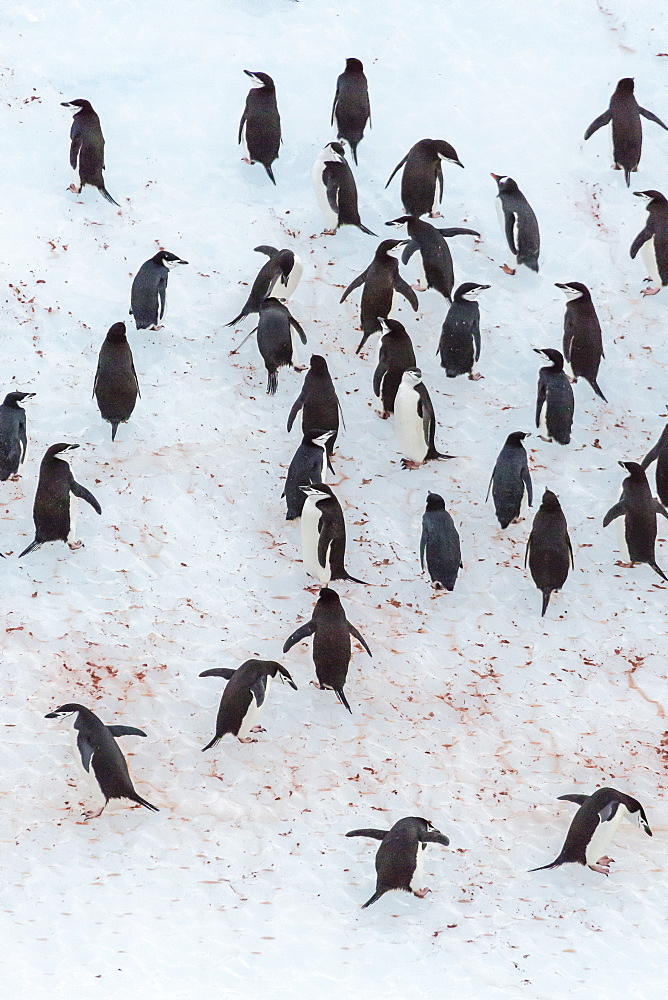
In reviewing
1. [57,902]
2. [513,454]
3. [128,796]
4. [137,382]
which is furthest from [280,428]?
[57,902]

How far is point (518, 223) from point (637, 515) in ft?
9.56

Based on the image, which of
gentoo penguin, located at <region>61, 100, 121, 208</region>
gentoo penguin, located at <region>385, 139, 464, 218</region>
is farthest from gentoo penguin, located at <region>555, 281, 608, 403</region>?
gentoo penguin, located at <region>61, 100, 121, 208</region>

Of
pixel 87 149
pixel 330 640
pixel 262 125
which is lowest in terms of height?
pixel 330 640

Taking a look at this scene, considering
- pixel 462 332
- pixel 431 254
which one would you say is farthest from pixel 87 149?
pixel 462 332

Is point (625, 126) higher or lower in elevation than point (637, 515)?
higher

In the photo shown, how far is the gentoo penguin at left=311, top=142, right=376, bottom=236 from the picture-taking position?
9.73 meters

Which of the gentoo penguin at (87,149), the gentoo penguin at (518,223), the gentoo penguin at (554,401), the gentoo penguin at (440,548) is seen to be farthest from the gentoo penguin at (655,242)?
the gentoo penguin at (87,149)

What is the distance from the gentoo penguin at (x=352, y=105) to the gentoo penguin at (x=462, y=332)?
7.49 feet

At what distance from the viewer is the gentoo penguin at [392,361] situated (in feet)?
28.1

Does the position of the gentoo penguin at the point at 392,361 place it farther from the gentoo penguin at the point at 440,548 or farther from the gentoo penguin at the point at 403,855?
the gentoo penguin at the point at 403,855

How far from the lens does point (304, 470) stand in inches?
308

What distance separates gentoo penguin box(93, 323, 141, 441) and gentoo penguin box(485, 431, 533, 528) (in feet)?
7.89

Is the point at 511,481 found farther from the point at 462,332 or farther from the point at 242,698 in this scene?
the point at 242,698

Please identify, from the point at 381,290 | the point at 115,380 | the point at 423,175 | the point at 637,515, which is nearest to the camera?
the point at 637,515
